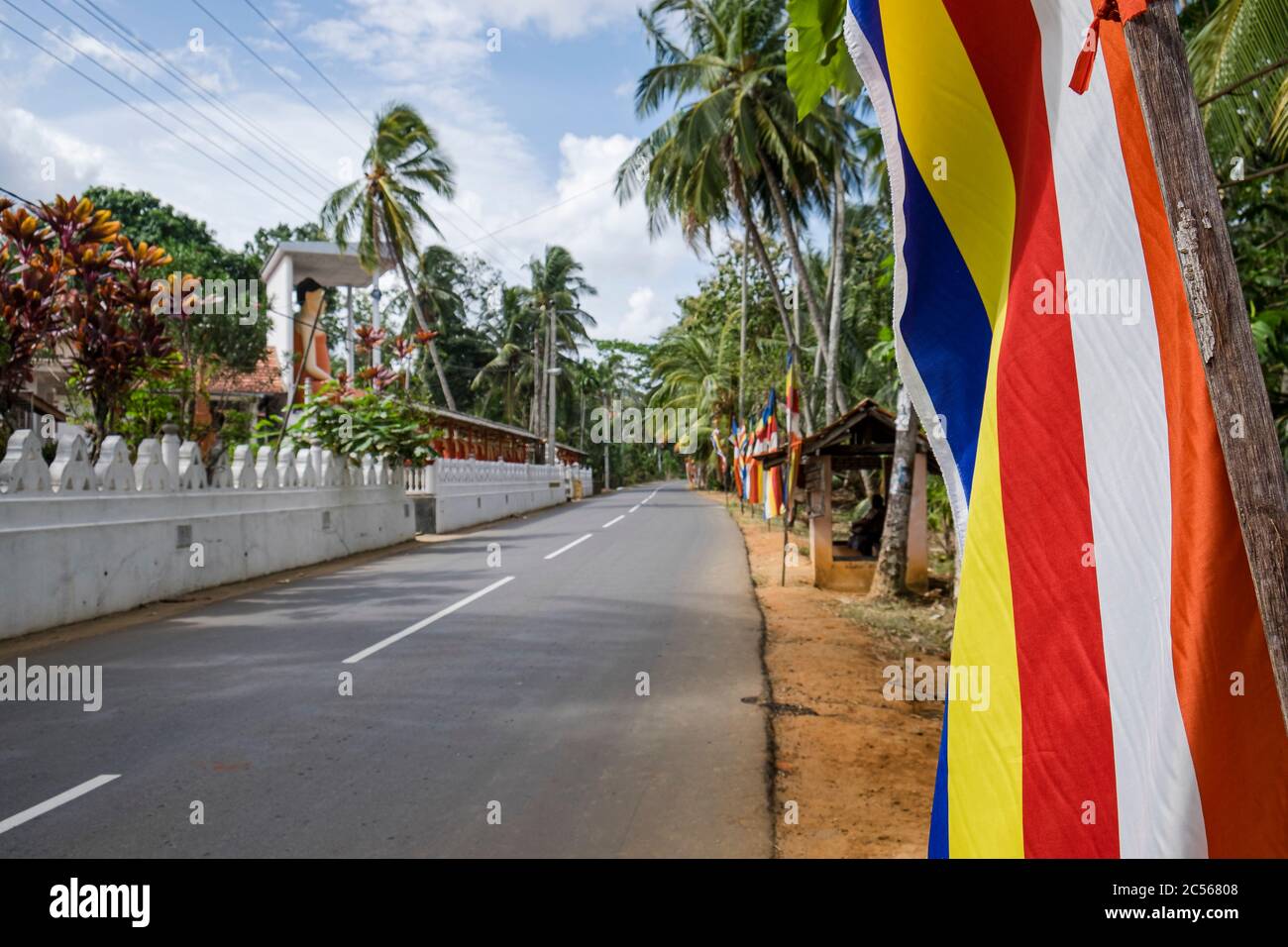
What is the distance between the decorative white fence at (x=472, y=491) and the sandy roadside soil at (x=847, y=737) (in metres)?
14.0

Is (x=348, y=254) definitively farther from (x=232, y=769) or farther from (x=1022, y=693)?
(x=1022, y=693)

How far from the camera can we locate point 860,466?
45.7 feet

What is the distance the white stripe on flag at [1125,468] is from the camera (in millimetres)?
1570

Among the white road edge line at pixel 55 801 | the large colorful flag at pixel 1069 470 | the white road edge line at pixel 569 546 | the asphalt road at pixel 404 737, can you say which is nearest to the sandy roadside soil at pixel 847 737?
the asphalt road at pixel 404 737

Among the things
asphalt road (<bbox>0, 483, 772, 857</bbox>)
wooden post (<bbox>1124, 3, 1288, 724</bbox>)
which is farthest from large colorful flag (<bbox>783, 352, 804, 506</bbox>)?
wooden post (<bbox>1124, 3, 1288, 724</bbox>)

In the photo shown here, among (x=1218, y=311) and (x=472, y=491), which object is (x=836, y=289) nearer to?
(x=472, y=491)

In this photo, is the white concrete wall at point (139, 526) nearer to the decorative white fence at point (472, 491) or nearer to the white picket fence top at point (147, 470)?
the white picket fence top at point (147, 470)

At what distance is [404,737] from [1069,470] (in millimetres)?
4554

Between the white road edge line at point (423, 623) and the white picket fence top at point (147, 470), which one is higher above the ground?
the white picket fence top at point (147, 470)

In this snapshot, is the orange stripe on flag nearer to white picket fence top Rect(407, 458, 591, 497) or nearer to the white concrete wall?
the white concrete wall

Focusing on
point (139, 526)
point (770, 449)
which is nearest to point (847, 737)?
point (139, 526)

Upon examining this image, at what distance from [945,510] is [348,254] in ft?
79.3
